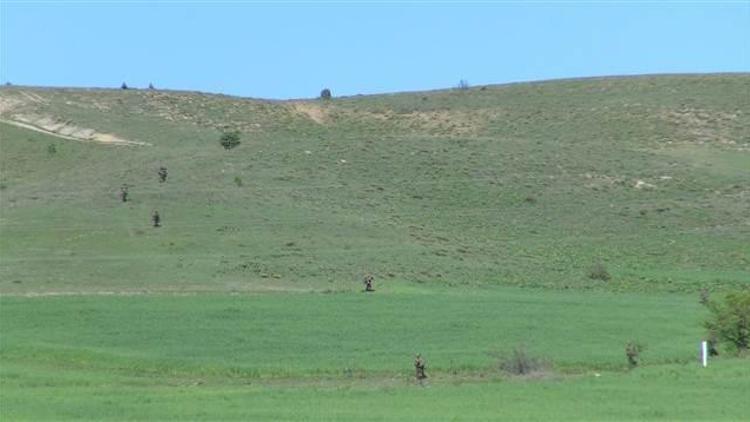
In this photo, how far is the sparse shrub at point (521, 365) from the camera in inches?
1503

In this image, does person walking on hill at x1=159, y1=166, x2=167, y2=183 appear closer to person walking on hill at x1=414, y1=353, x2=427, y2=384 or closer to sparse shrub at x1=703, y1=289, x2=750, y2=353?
sparse shrub at x1=703, y1=289, x2=750, y2=353

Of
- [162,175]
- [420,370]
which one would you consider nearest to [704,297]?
[420,370]

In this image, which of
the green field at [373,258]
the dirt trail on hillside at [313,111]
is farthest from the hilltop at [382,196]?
the dirt trail on hillside at [313,111]

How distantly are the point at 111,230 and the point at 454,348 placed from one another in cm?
2867

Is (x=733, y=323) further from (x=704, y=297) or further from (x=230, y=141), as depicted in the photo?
(x=230, y=141)

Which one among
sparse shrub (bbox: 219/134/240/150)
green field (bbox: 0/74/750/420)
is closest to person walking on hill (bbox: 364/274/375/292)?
green field (bbox: 0/74/750/420)

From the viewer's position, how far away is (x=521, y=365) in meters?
38.3

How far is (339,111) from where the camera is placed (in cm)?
13188

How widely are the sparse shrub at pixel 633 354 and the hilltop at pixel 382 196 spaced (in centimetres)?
1875

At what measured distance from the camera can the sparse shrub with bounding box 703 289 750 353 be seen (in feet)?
135

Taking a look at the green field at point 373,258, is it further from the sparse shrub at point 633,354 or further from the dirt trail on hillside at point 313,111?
the dirt trail on hillside at point 313,111

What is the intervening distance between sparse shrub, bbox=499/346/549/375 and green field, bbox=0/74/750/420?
76 cm

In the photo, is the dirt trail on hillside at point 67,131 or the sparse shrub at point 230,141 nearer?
the sparse shrub at point 230,141

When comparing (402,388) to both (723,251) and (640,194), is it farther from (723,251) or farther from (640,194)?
(640,194)
